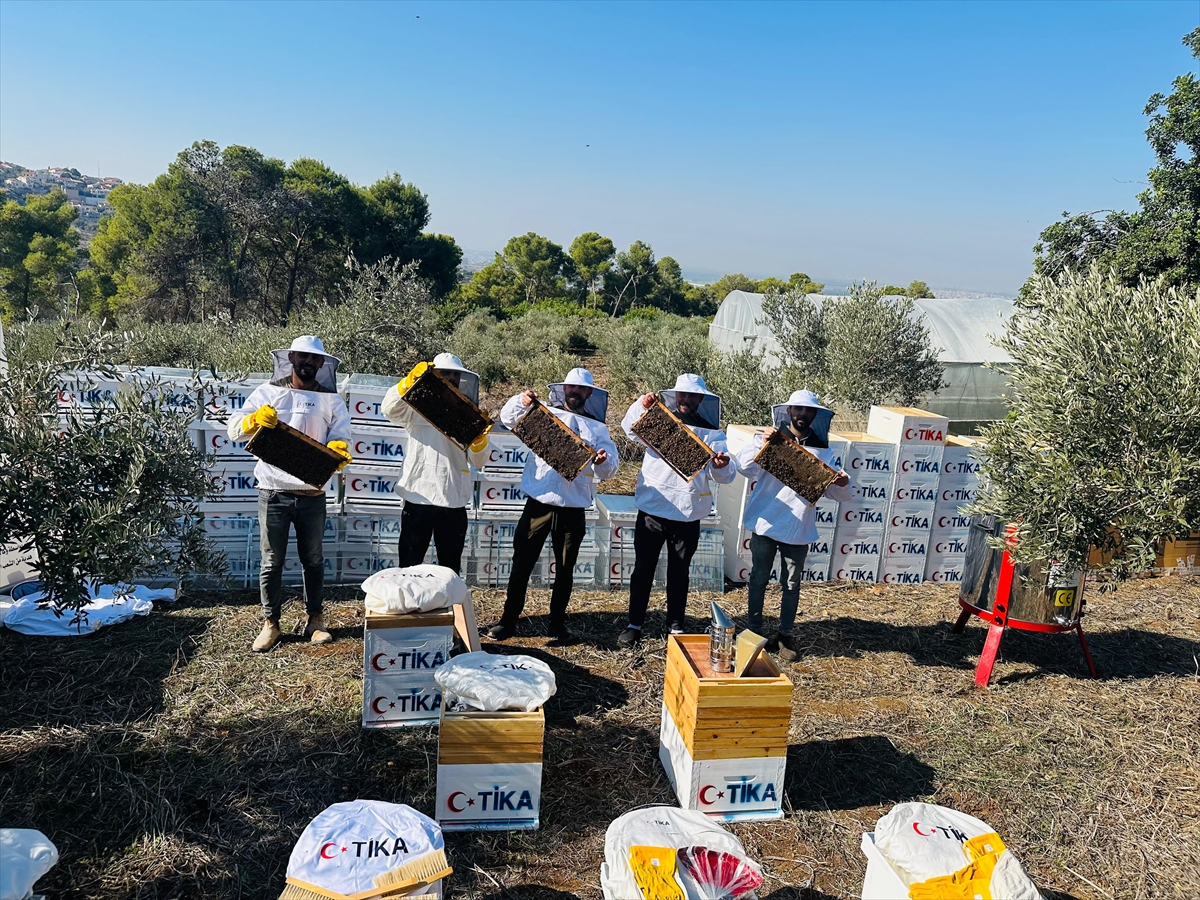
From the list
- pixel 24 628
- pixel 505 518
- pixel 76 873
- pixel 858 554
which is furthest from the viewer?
pixel 858 554

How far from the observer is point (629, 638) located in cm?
636

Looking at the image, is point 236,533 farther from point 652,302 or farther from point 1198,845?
point 652,302

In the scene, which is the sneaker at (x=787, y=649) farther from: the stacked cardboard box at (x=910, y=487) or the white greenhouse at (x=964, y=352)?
the white greenhouse at (x=964, y=352)

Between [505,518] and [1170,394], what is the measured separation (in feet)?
17.8

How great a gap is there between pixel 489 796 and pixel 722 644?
1533 millimetres

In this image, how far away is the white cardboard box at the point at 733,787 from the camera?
4207mm

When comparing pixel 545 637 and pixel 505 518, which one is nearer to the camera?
pixel 545 637

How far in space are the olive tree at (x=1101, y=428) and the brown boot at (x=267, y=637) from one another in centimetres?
549

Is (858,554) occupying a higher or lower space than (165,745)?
higher

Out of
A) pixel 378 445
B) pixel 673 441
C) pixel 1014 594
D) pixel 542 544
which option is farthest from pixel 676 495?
pixel 378 445

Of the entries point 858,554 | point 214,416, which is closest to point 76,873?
point 214,416

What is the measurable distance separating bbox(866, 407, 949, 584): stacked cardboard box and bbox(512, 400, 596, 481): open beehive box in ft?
13.6

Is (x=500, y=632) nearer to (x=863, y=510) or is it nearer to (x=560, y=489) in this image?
(x=560, y=489)

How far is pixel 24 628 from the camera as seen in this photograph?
5855 mm
